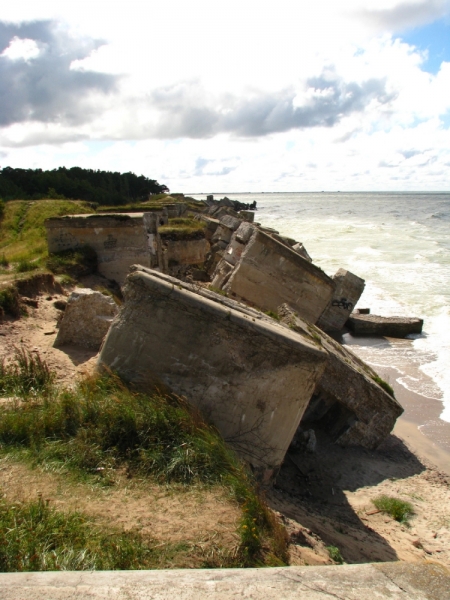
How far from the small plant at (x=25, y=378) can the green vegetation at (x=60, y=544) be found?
5.34ft

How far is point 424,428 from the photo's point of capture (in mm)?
6734

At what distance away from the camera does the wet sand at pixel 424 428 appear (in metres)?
6.07

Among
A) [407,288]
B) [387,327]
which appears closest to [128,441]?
[387,327]

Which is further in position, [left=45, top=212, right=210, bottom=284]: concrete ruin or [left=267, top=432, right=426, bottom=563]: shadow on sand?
[left=45, top=212, right=210, bottom=284]: concrete ruin

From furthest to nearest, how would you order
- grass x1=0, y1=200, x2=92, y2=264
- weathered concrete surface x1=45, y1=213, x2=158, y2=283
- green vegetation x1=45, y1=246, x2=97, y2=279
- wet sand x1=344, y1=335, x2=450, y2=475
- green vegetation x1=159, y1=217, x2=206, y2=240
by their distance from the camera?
1. grass x1=0, y1=200, x2=92, y2=264
2. green vegetation x1=159, y1=217, x2=206, y2=240
3. weathered concrete surface x1=45, y1=213, x2=158, y2=283
4. green vegetation x1=45, y1=246, x2=97, y2=279
5. wet sand x1=344, y1=335, x2=450, y2=475

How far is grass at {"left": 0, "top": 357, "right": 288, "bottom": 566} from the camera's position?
10.1ft

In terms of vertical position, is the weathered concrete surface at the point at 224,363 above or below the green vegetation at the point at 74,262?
below

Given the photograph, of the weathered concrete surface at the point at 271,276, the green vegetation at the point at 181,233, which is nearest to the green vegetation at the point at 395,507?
the weathered concrete surface at the point at 271,276

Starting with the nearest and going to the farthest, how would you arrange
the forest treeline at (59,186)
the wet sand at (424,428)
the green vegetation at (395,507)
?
the green vegetation at (395,507) → the wet sand at (424,428) → the forest treeline at (59,186)

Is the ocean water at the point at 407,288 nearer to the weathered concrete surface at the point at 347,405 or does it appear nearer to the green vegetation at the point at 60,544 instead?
the weathered concrete surface at the point at 347,405

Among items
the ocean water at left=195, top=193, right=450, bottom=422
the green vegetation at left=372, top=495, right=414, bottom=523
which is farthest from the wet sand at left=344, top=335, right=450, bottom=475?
the green vegetation at left=372, top=495, right=414, bottom=523

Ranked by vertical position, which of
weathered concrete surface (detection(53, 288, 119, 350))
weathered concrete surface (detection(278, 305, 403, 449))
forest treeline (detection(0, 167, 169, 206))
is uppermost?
forest treeline (detection(0, 167, 169, 206))

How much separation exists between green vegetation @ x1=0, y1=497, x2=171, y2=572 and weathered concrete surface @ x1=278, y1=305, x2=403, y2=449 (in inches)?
135

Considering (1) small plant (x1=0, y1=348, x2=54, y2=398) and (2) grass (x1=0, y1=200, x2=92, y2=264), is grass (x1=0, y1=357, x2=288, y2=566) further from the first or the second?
(2) grass (x1=0, y1=200, x2=92, y2=264)
